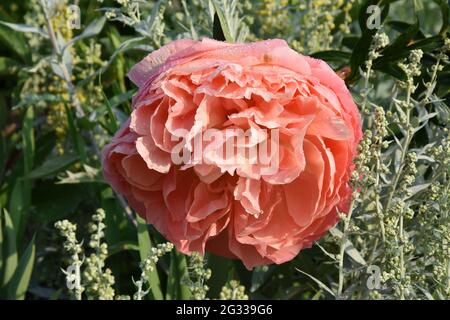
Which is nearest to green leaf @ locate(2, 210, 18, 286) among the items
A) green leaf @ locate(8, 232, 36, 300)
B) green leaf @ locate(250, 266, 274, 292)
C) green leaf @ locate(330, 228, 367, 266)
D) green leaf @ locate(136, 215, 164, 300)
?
green leaf @ locate(8, 232, 36, 300)

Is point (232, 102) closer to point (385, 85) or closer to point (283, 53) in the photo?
point (283, 53)

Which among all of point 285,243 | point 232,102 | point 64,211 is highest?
point 232,102

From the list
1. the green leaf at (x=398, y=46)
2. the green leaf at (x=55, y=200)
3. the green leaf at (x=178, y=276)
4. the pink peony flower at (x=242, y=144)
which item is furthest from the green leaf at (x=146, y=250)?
the green leaf at (x=398, y=46)

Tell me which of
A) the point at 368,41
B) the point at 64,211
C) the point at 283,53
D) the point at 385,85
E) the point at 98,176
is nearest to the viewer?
the point at 283,53

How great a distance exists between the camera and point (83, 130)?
1.18m

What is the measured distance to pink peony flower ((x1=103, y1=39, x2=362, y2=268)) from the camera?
80 cm

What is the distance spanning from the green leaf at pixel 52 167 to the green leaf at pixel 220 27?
321 millimetres

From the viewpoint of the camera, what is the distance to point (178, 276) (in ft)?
3.28

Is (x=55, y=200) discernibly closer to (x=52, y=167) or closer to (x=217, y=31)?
(x=52, y=167)

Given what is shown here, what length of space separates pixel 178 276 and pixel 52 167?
0.26 metres

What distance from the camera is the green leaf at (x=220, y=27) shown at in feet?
2.93

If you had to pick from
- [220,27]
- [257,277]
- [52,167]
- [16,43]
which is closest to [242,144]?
Answer: [220,27]
